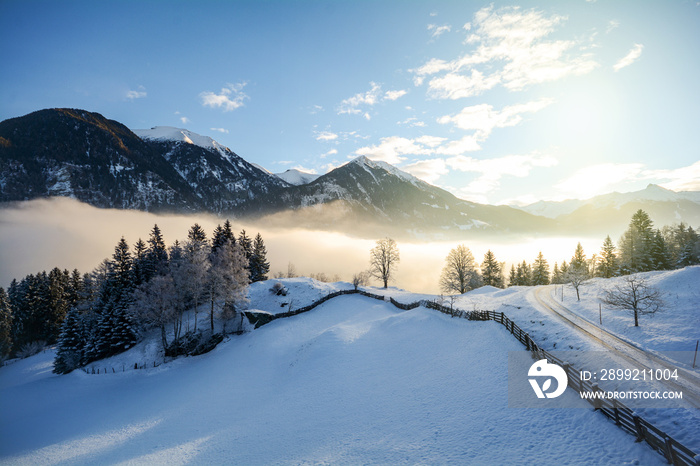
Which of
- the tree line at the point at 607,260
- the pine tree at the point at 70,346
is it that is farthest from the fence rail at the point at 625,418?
the pine tree at the point at 70,346

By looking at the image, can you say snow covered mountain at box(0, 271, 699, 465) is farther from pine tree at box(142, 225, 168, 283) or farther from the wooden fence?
pine tree at box(142, 225, 168, 283)

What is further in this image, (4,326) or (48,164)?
(48,164)

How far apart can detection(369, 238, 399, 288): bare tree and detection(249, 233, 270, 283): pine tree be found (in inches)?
1080

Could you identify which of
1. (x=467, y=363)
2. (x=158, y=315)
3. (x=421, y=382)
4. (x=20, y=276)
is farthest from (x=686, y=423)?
(x=20, y=276)

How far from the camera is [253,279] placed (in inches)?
2432

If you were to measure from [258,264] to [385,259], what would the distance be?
31.6 metres

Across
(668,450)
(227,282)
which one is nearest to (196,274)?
(227,282)

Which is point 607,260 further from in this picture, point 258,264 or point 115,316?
point 115,316

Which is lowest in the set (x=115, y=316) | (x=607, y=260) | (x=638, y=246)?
(x=115, y=316)

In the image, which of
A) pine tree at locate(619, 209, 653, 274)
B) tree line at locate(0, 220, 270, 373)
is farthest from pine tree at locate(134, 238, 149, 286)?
pine tree at locate(619, 209, 653, 274)

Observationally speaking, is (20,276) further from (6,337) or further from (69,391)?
(69,391)

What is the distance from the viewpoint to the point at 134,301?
42.5 metres

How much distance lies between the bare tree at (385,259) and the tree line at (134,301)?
33.0m

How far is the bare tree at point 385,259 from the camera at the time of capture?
67.4 m
